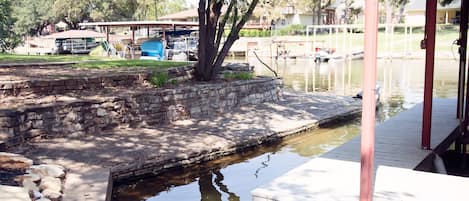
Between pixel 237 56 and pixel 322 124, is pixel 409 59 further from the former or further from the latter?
pixel 322 124

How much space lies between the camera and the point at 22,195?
4840 millimetres

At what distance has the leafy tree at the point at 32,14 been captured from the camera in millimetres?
45188

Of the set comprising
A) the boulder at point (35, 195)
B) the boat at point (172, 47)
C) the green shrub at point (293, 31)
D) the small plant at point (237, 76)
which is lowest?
the boulder at point (35, 195)

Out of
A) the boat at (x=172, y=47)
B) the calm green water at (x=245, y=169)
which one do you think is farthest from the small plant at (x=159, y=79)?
the boat at (x=172, y=47)

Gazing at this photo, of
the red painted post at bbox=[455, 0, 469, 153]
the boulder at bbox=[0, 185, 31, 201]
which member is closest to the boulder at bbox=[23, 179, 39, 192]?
the boulder at bbox=[0, 185, 31, 201]

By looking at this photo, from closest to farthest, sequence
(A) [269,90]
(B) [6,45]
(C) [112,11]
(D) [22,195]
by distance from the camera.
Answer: (D) [22,195], (A) [269,90], (B) [6,45], (C) [112,11]

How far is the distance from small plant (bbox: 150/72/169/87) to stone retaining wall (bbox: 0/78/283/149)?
48cm

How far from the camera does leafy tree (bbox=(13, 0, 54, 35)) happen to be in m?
45.2

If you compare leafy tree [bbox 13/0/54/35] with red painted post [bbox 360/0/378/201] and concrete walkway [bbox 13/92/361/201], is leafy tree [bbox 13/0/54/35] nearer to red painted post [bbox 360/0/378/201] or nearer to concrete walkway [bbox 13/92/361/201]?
concrete walkway [bbox 13/92/361/201]

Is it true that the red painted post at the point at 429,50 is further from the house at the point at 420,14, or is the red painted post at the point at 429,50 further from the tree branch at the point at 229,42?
the house at the point at 420,14

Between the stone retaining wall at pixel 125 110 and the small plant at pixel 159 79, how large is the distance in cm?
48

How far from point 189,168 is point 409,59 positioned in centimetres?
2727

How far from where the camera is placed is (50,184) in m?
5.57

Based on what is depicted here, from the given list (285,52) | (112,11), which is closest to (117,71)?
(285,52)
